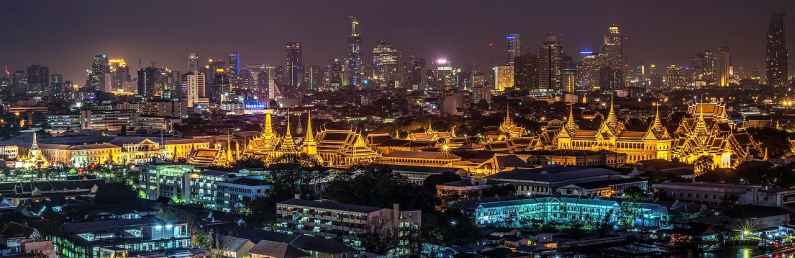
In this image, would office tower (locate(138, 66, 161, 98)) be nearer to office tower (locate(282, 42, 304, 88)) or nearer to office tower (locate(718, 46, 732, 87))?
office tower (locate(282, 42, 304, 88))

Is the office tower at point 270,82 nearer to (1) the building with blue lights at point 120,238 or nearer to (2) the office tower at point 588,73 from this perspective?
(2) the office tower at point 588,73

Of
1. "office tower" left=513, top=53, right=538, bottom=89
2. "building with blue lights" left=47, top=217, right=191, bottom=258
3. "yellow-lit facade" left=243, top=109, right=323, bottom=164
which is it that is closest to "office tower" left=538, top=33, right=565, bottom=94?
"office tower" left=513, top=53, right=538, bottom=89

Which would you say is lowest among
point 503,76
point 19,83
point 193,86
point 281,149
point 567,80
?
point 281,149

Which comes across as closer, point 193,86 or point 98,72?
point 193,86

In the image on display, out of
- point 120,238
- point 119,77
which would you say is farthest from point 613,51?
point 120,238

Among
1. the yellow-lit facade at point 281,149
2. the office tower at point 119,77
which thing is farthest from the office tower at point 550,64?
the yellow-lit facade at point 281,149

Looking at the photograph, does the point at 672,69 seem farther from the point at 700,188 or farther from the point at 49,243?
the point at 49,243

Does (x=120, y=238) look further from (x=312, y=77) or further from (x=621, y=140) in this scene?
(x=312, y=77)
